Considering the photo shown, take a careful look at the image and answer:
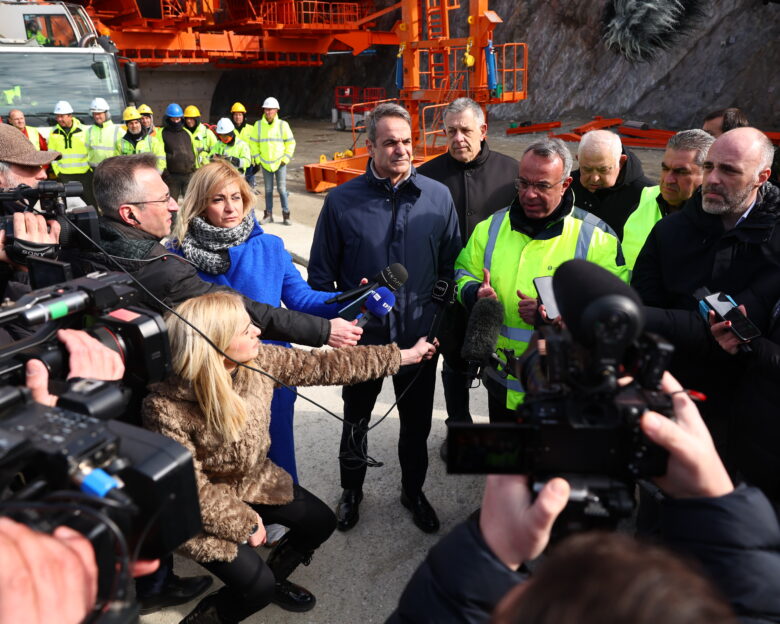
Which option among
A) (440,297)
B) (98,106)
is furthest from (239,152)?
(440,297)

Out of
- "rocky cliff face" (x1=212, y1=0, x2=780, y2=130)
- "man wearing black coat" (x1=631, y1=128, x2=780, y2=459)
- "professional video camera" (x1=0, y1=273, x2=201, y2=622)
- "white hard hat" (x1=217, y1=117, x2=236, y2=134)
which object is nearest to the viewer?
"professional video camera" (x1=0, y1=273, x2=201, y2=622)

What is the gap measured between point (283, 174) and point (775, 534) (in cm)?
902

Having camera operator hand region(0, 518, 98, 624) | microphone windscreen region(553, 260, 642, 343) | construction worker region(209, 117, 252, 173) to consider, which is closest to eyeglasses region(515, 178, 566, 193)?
microphone windscreen region(553, 260, 642, 343)

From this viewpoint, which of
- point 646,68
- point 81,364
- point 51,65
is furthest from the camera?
point 646,68

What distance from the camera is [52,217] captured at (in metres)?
2.42

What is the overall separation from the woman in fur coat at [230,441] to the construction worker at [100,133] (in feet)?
26.9

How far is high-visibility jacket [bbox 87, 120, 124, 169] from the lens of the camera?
29.9 feet

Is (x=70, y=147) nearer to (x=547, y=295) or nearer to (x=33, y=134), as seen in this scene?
(x=33, y=134)

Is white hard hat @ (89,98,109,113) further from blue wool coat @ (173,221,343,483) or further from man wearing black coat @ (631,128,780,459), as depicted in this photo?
man wearing black coat @ (631,128,780,459)

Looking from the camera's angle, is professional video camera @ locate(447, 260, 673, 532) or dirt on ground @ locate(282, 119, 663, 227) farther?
dirt on ground @ locate(282, 119, 663, 227)

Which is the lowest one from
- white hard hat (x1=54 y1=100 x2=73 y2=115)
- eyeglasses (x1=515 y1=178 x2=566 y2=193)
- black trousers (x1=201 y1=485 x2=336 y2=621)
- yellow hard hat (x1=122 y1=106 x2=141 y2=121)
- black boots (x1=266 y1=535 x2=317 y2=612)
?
black boots (x1=266 y1=535 x2=317 y2=612)

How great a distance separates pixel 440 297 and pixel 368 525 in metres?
1.24

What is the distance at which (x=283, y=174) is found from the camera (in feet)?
30.9

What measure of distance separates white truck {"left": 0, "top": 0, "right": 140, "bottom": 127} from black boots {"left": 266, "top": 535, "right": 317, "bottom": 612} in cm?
880
